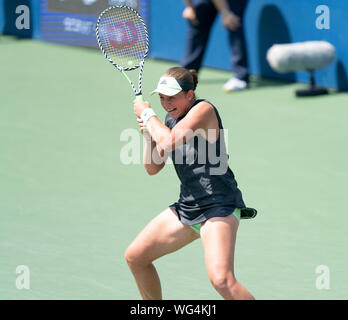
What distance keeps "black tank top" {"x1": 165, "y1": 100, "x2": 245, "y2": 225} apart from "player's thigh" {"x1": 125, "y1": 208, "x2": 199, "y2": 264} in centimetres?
7

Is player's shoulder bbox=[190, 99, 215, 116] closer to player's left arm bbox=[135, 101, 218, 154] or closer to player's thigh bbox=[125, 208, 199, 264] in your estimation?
player's left arm bbox=[135, 101, 218, 154]

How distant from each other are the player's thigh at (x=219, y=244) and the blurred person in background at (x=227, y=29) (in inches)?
273

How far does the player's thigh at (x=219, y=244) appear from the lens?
525cm

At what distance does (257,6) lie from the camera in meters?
12.8

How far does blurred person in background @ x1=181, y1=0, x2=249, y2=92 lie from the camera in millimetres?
12172

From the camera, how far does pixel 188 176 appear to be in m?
5.62

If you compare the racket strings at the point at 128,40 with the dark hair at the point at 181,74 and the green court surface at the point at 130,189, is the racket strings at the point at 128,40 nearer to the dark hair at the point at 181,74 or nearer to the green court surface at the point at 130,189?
the dark hair at the point at 181,74

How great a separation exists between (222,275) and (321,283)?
1534mm

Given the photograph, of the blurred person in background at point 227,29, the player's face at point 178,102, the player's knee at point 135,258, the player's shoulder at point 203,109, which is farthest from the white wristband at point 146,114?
the blurred person in background at point 227,29

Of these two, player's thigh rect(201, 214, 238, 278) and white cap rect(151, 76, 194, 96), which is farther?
white cap rect(151, 76, 194, 96)

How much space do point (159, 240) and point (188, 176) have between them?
1.39 feet

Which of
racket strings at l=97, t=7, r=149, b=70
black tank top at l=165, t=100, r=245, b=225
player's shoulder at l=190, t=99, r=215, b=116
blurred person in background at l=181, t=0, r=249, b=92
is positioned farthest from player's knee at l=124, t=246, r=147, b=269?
blurred person in background at l=181, t=0, r=249, b=92

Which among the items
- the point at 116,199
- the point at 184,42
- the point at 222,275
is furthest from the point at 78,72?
the point at 222,275
